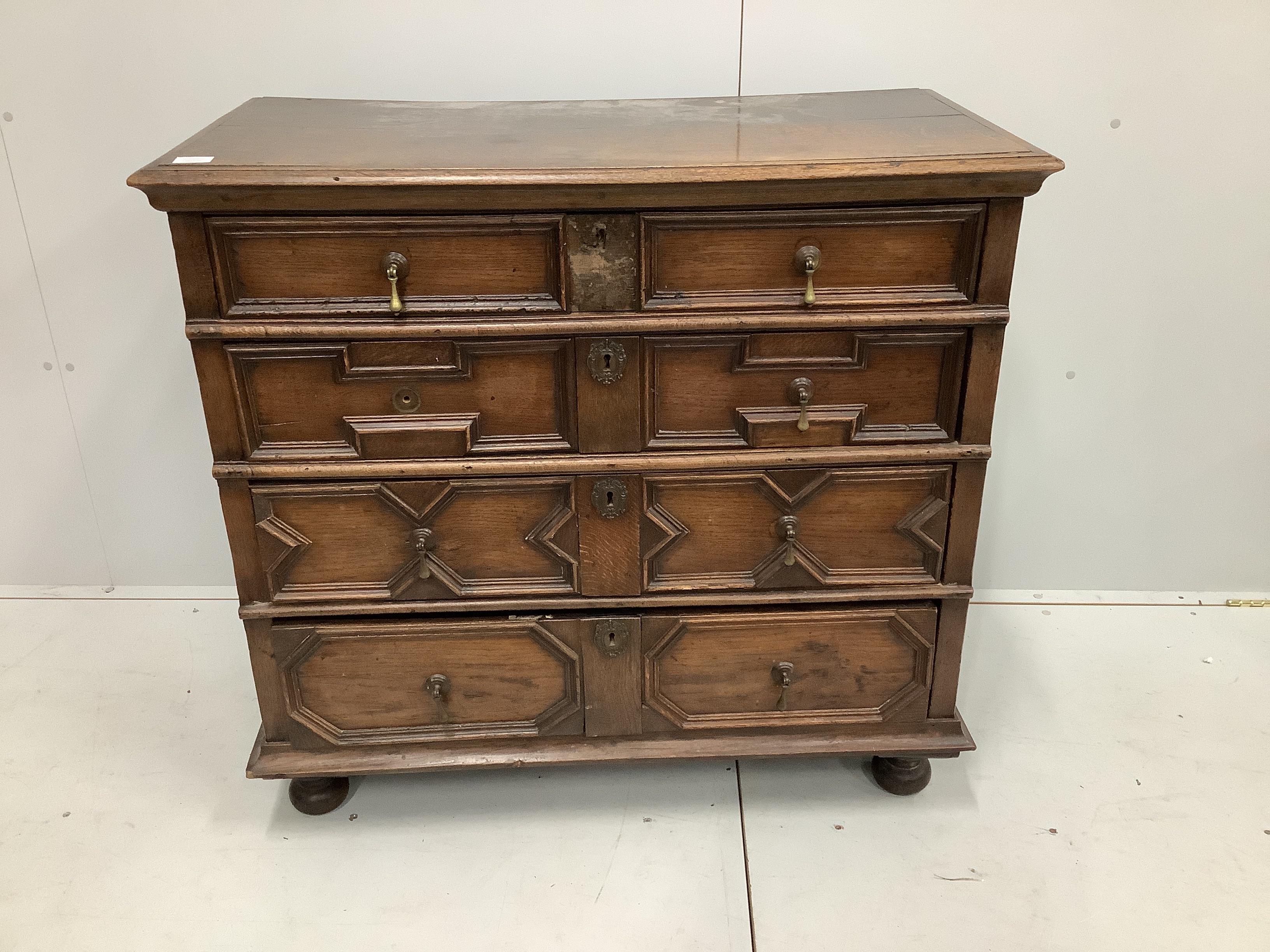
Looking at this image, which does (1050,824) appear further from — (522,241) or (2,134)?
(2,134)

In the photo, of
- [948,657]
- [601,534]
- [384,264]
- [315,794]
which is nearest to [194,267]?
[384,264]

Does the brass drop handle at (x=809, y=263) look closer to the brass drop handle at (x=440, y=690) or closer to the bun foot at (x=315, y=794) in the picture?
the brass drop handle at (x=440, y=690)

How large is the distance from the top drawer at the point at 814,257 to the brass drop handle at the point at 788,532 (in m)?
0.36

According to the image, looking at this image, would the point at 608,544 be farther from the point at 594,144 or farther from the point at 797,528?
the point at 594,144

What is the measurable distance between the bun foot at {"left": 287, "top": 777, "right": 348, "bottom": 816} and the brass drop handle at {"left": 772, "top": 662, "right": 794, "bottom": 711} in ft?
2.75

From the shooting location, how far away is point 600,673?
6.11ft

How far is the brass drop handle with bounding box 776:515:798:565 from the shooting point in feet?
5.74

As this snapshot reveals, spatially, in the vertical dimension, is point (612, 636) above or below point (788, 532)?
below

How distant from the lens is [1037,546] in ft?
8.46

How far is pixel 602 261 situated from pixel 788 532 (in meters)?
0.54

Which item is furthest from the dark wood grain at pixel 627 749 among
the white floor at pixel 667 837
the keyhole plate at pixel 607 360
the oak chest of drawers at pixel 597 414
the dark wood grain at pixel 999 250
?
the dark wood grain at pixel 999 250

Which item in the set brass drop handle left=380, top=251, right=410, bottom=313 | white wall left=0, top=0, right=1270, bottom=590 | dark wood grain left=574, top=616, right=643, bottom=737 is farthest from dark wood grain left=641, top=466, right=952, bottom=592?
white wall left=0, top=0, right=1270, bottom=590

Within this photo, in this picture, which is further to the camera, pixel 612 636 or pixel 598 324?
pixel 612 636

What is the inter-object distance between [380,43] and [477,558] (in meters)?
1.09
